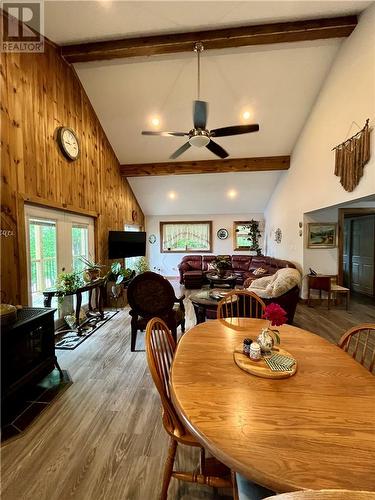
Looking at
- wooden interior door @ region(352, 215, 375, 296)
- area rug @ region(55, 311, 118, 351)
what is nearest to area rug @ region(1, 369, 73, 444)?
area rug @ region(55, 311, 118, 351)

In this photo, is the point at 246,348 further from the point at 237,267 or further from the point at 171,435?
the point at 237,267

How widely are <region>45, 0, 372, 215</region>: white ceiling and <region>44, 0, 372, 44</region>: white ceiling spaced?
0.5 inches

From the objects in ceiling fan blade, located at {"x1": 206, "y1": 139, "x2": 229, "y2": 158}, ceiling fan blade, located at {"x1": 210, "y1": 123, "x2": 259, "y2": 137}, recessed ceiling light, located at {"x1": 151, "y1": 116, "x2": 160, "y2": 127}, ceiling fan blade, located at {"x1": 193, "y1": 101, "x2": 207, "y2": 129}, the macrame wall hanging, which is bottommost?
the macrame wall hanging

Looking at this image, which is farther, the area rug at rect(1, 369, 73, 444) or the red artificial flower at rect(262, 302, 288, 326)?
the area rug at rect(1, 369, 73, 444)

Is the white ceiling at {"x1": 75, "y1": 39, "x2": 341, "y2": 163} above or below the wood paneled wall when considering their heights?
above

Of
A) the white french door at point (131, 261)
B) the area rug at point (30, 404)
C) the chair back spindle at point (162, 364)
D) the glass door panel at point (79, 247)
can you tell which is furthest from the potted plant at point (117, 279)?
the chair back spindle at point (162, 364)

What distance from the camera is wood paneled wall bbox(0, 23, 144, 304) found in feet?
8.78

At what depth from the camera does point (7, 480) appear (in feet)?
4.62

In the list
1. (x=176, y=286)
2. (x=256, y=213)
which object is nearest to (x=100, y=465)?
(x=176, y=286)

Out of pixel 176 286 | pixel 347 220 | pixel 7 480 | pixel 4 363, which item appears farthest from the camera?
pixel 176 286

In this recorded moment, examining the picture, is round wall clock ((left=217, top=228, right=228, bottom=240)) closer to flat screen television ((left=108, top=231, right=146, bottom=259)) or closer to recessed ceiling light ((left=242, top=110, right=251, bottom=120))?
flat screen television ((left=108, top=231, right=146, bottom=259))

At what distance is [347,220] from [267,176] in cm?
255

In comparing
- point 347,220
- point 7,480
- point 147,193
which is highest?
point 147,193

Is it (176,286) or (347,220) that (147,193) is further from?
(347,220)
